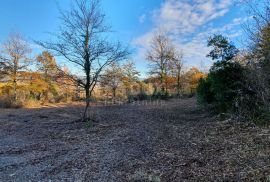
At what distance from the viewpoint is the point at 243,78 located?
21.0 feet

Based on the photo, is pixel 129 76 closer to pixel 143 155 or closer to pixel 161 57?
pixel 161 57

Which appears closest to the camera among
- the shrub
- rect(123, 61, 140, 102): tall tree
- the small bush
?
the shrub

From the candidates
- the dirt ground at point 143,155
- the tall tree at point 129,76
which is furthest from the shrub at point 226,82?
the tall tree at point 129,76

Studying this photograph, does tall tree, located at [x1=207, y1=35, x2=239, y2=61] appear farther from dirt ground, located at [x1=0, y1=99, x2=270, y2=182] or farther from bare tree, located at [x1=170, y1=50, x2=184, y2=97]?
bare tree, located at [x1=170, y1=50, x2=184, y2=97]

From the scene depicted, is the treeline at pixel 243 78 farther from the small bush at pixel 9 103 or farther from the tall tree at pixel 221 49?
the small bush at pixel 9 103

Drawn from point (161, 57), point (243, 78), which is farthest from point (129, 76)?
point (243, 78)

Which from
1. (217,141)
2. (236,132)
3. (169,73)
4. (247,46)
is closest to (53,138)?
(217,141)

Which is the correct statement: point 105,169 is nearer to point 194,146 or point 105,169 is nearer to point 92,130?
point 194,146

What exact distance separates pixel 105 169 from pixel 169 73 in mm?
20326

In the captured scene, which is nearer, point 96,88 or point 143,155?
point 143,155

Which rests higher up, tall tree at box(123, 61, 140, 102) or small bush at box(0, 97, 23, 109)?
tall tree at box(123, 61, 140, 102)

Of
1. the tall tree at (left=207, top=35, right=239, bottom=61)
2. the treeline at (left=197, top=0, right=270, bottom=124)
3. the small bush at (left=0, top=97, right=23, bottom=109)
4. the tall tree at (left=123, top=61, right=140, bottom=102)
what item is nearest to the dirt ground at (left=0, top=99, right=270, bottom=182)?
the treeline at (left=197, top=0, right=270, bottom=124)

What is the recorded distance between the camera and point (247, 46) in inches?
211

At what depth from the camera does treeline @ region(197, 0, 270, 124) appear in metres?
4.68
